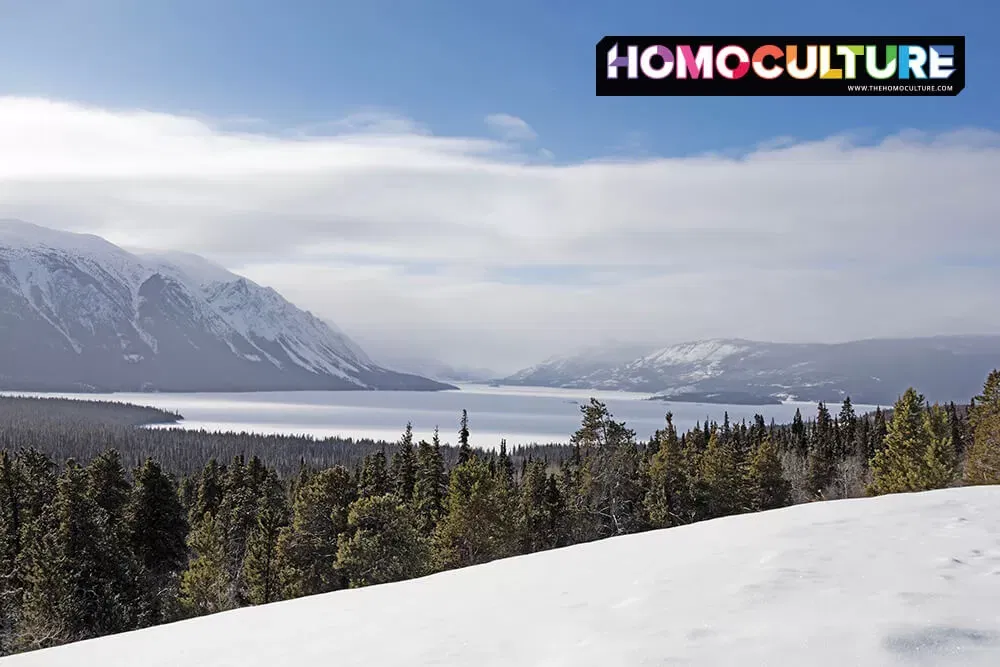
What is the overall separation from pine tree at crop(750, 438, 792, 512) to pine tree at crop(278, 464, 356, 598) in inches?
1508

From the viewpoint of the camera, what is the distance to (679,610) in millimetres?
7273

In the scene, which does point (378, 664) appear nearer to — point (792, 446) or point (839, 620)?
point (839, 620)

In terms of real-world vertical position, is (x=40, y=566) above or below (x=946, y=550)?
below

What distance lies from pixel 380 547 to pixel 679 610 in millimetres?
28842

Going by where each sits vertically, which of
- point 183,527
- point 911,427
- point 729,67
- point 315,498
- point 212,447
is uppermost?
point 729,67

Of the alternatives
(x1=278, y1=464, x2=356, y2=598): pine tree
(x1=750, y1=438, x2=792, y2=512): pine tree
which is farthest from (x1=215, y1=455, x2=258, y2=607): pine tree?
(x1=750, y1=438, x2=792, y2=512): pine tree

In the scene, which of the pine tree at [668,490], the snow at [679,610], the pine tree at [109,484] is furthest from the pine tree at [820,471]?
the snow at [679,610]

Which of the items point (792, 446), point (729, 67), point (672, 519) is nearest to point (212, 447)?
point (792, 446)

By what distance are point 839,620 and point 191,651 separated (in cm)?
731

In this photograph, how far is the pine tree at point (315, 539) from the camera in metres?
36.8

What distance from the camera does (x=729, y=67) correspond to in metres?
15.5

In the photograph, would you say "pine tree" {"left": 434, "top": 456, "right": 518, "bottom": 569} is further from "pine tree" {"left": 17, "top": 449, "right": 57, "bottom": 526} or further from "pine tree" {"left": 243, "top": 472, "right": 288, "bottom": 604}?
"pine tree" {"left": 17, "top": 449, "right": 57, "bottom": 526}

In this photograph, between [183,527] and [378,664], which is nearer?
[378,664]

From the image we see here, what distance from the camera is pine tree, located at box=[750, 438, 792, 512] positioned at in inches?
2432
